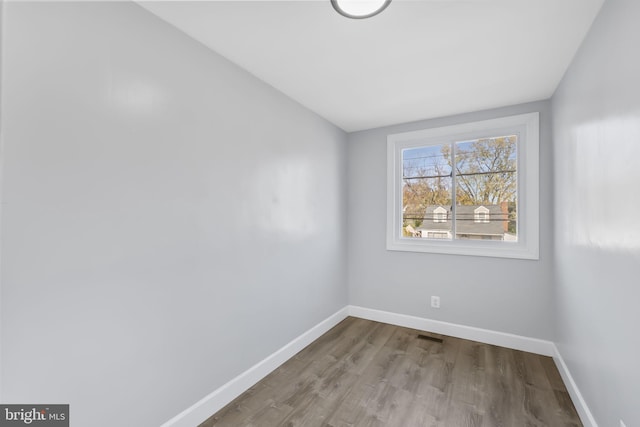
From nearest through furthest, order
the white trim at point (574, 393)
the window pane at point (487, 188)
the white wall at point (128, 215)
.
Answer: the white wall at point (128, 215), the white trim at point (574, 393), the window pane at point (487, 188)

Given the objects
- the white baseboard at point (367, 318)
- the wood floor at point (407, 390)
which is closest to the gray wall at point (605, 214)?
the white baseboard at point (367, 318)

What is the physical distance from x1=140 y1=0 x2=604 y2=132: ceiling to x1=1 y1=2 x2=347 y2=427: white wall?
27cm

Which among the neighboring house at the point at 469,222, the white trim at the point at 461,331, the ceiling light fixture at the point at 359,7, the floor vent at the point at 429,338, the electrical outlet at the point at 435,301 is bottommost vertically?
the floor vent at the point at 429,338

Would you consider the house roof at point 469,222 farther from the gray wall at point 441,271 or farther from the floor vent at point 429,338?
the floor vent at point 429,338

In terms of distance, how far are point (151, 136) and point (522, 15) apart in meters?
2.17

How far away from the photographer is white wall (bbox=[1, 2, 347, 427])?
3.55ft

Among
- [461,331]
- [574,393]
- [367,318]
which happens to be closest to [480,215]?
[461,331]

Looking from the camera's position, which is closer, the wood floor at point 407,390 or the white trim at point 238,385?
the white trim at point 238,385

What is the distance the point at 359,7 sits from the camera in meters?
1.40

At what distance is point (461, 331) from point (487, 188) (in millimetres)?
1584

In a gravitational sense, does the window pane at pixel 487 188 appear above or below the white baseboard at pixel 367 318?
above

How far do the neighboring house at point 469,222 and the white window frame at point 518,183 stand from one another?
7 cm

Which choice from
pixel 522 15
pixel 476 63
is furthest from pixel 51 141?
pixel 476 63

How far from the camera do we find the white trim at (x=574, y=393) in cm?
163
